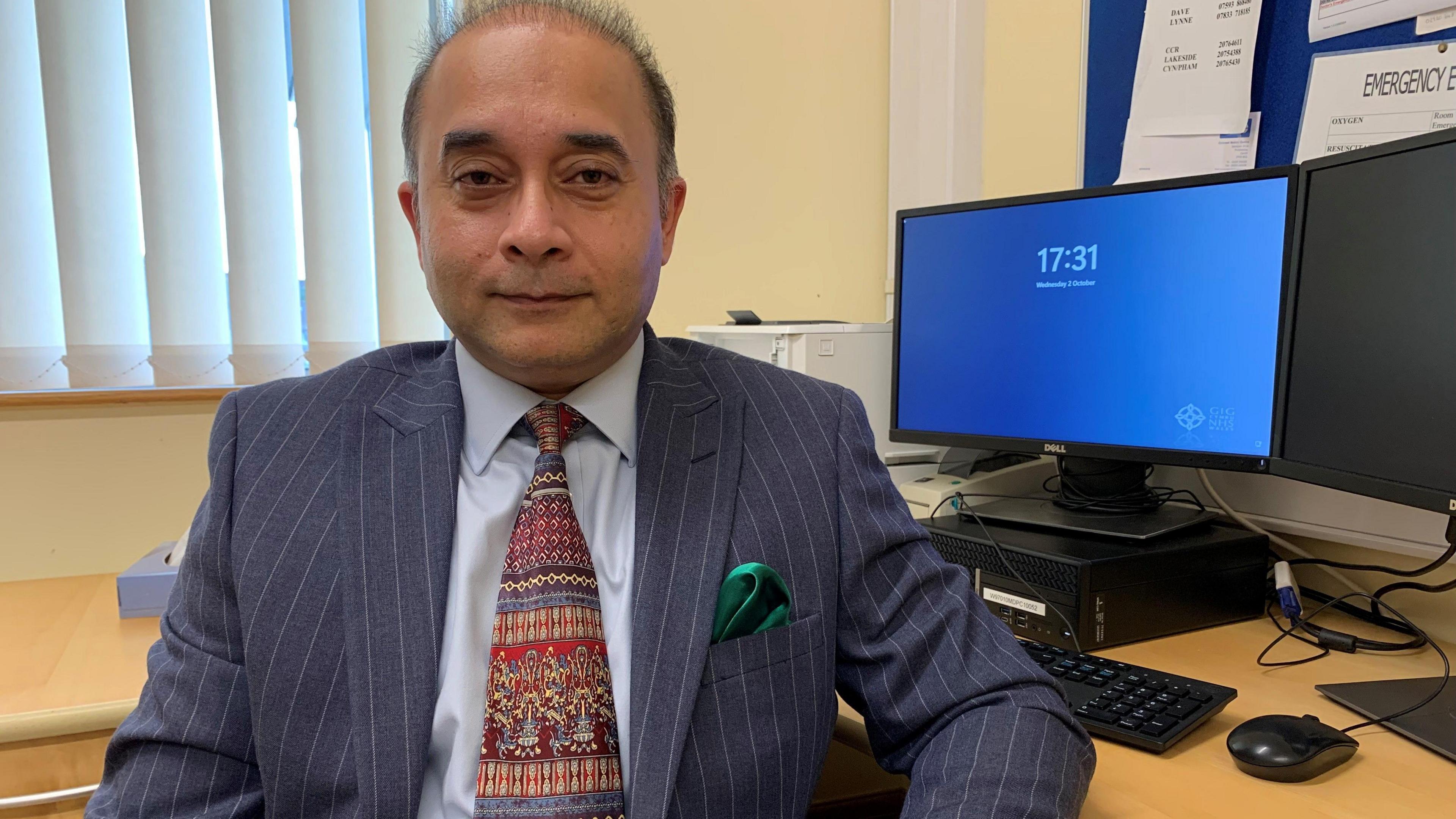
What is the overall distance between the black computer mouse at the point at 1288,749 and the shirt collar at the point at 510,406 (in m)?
0.62

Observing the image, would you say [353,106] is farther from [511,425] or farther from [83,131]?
[511,425]

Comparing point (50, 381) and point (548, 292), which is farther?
point (50, 381)

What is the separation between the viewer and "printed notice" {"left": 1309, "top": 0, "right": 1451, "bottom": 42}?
3.87 feet

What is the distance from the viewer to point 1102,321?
4.18ft

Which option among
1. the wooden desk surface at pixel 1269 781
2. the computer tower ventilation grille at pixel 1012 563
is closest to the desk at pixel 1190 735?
the wooden desk surface at pixel 1269 781

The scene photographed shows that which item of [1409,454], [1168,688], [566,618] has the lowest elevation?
[1168,688]

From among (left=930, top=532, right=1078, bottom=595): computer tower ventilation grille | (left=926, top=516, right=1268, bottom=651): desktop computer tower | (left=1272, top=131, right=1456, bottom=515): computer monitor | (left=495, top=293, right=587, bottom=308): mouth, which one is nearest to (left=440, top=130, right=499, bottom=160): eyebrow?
(left=495, top=293, right=587, bottom=308): mouth

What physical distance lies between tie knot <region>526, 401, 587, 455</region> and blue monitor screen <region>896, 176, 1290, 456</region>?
727 millimetres

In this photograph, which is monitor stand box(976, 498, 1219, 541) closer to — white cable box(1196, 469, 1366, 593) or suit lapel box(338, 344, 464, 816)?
white cable box(1196, 469, 1366, 593)

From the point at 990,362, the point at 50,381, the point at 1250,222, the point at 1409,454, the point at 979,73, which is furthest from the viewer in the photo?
the point at 979,73

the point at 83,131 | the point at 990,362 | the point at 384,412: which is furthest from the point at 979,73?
the point at 83,131

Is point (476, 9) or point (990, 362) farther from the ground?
point (476, 9)

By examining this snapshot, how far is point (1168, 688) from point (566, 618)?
63 cm

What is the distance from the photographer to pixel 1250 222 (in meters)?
1.14
